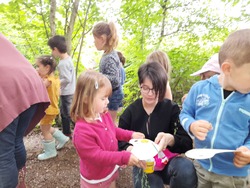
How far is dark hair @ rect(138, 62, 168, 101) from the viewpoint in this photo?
1.58 m

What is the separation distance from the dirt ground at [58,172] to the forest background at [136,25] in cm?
122

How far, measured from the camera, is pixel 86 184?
1.60m

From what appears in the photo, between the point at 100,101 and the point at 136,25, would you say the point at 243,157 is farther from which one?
the point at 136,25

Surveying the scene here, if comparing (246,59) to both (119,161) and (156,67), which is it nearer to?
(156,67)

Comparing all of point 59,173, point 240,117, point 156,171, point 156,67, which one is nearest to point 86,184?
point 156,171

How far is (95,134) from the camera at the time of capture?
1415 millimetres

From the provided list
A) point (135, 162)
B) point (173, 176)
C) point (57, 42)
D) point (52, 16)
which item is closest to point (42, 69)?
point (57, 42)

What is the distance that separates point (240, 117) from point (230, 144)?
174mm

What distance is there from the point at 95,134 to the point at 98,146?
0.26 ft

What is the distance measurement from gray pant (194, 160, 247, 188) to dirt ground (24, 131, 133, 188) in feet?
2.84

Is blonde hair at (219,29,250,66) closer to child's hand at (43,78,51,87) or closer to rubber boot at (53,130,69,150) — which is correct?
child's hand at (43,78,51,87)

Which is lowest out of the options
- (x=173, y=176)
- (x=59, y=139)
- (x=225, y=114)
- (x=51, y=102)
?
(x=59, y=139)

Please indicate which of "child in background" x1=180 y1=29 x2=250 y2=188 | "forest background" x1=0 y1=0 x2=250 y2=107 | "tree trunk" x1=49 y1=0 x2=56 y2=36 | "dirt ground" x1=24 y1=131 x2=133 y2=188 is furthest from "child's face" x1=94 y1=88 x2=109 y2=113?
"tree trunk" x1=49 y1=0 x2=56 y2=36

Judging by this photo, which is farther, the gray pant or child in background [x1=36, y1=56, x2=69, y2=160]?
child in background [x1=36, y1=56, x2=69, y2=160]
